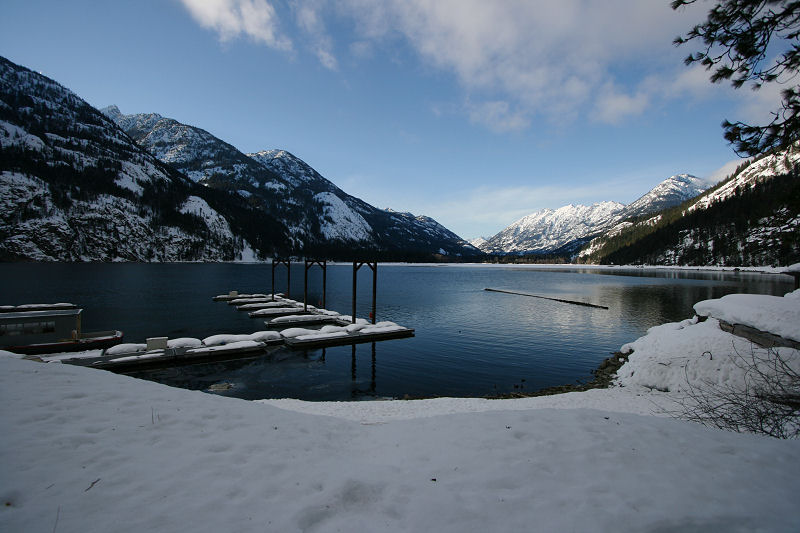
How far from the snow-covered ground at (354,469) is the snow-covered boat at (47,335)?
21714 millimetres

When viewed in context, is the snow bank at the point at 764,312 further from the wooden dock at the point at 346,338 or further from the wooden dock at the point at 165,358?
the wooden dock at the point at 165,358

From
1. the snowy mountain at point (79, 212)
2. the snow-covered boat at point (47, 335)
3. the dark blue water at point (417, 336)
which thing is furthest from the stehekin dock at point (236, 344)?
the snowy mountain at point (79, 212)

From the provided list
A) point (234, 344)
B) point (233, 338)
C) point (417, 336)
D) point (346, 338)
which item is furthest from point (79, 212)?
point (417, 336)

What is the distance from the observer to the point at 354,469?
5.85 m

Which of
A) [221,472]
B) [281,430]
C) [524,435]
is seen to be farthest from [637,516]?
[281,430]

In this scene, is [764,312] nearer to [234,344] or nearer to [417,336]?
[417,336]

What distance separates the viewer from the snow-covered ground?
425 centimetres

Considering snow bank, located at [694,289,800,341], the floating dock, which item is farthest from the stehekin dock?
snow bank, located at [694,289,800,341]

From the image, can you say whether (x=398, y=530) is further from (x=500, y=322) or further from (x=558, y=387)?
(x=500, y=322)

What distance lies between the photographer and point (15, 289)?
60.0m

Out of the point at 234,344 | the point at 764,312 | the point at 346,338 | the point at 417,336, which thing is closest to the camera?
the point at 764,312

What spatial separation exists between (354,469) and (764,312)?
22334 mm

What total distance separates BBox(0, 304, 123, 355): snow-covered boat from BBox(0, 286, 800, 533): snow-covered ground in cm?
2171

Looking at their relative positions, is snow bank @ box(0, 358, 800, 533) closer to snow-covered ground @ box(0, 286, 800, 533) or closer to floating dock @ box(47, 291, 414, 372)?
snow-covered ground @ box(0, 286, 800, 533)
